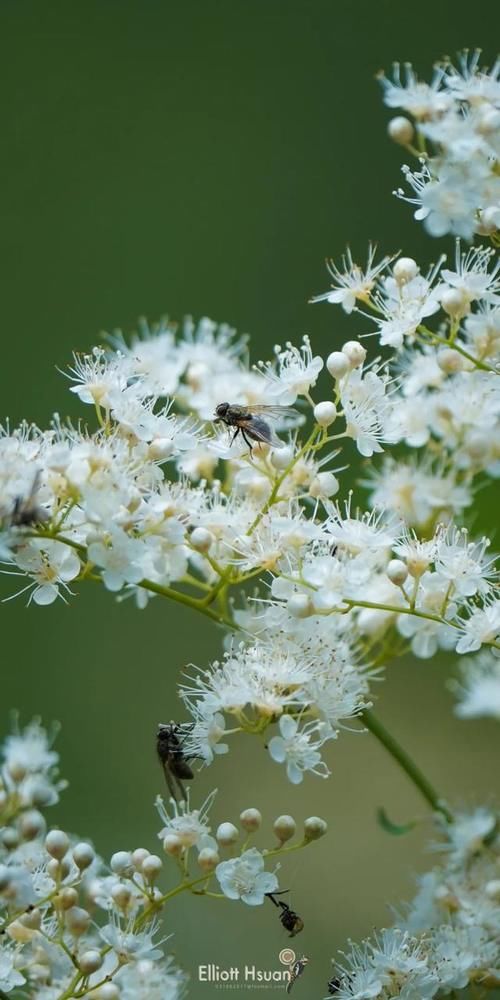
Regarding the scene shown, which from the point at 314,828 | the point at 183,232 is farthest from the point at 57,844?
the point at 183,232

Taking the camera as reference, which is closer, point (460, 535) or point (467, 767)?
point (460, 535)

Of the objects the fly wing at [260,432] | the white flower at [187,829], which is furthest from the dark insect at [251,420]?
the white flower at [187,829]

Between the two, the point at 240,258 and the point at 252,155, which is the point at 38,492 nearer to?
the point at 240,258

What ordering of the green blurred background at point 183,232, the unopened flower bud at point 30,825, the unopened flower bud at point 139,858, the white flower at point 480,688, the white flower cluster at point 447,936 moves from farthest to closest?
1. the green blurred background at point 183,232
2. the unopened flower bud at point 139,858
3. the unopened flower bud at point 30,825
4. the white flower cluster at point 447,936
5. the white flower at point 480,688

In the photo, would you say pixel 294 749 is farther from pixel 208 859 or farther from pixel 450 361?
pixel 450 361

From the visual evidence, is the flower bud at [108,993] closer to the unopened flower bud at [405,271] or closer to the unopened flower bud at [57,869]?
the unopened flower bud at [57,869]

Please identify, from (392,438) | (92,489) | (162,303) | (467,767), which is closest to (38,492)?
(92,489)
